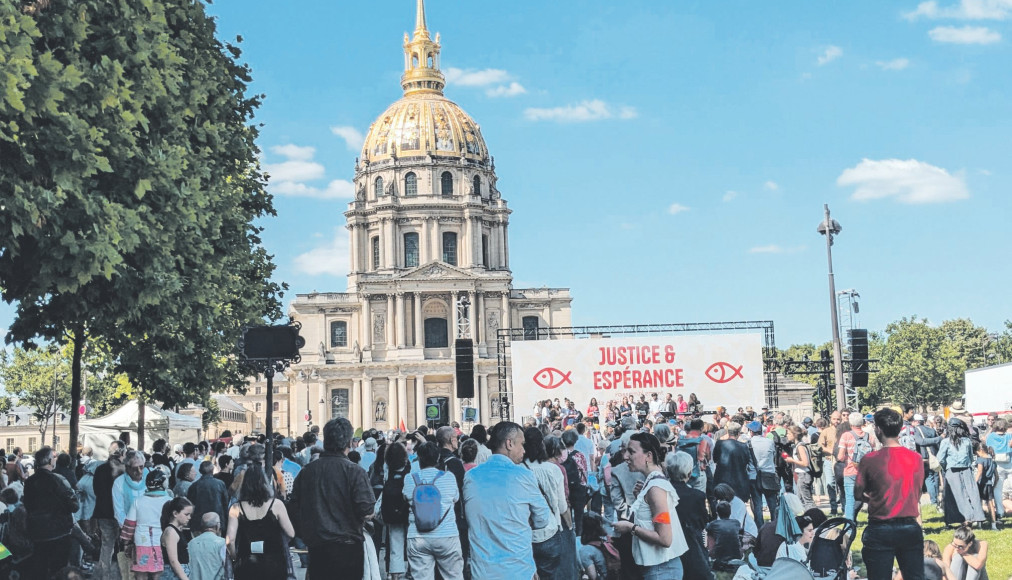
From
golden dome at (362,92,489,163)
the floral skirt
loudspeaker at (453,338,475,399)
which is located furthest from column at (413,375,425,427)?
the floral skirt

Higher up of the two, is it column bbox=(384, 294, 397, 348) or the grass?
column bbox=(384, 294, 397, 348)

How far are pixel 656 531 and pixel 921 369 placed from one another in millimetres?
82344

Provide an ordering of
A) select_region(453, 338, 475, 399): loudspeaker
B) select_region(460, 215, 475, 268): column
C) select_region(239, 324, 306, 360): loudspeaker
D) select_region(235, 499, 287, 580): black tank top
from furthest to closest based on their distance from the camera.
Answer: select_region(460, 215, 475, 268): column
select_region(453, 338, 475, 399): loudspeaker
select_region(239, 324, 306, 360): loudspeaker
select_region(235, 499, 287, 580): black tank top

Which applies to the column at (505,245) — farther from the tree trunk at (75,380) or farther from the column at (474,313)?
the tree trunk at (75,380)

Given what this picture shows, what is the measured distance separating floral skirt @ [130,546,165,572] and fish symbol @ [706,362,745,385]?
30.2 meters

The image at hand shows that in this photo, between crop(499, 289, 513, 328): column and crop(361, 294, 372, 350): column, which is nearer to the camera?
crop(361, 294, 372, 350): column

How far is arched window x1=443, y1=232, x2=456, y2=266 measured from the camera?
275 ft

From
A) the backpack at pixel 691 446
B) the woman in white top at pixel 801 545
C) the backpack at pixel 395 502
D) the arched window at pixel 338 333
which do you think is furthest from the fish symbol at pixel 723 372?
the arched window at pixel 338 333

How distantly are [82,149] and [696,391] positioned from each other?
1157 inches

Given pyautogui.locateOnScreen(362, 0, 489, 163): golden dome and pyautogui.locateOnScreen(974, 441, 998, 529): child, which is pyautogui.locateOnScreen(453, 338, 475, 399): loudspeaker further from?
pyautogui.locateOnScreen(362, 0, 489, 163): golden dome

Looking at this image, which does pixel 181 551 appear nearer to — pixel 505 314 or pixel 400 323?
pixel 400 323

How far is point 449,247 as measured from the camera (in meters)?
83.9

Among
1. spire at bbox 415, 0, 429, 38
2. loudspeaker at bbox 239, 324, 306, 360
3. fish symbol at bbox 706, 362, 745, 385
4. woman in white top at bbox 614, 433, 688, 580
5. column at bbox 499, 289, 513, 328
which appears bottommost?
woman in white top at bbox 614, 433, 688, 580

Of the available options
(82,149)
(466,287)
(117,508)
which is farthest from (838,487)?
(466,287)
